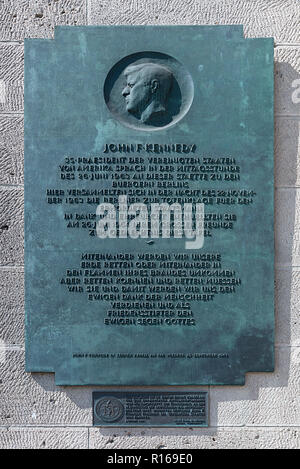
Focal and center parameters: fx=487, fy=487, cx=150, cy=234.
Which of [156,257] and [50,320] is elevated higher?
[156,257]

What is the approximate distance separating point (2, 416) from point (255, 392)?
2.12 metres

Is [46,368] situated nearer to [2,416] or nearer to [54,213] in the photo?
[2,416]

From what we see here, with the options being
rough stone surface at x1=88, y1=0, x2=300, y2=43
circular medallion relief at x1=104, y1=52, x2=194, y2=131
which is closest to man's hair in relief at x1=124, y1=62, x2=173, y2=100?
Result: circular medallion relief at x1=104, y1=52, x2=194, y2=131

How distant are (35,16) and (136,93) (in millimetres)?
1128

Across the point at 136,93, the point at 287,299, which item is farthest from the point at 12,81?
the point at 287,299

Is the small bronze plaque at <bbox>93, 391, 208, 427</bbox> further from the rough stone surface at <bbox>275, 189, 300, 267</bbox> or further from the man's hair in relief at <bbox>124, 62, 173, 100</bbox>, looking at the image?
the man's hair in relief at <bbox>124, 62, 173, 100</bbox>

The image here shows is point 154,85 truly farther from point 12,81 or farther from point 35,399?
point 35,399

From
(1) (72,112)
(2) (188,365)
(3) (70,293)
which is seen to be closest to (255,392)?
(2) (188,365)

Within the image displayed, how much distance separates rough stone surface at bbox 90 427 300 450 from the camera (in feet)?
13.3

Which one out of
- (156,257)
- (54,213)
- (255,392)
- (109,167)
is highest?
(109,167)

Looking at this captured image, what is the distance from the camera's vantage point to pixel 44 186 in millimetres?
3963

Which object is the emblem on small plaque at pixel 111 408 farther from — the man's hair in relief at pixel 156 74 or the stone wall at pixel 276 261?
the man's hair in relief at pixel 156 74

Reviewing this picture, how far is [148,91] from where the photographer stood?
3.92 metres

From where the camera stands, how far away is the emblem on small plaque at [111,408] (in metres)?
4.00
